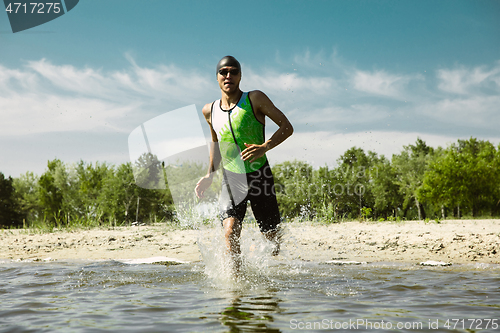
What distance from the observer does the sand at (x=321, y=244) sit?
6590 mm

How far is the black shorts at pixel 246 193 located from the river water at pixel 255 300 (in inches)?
28.7

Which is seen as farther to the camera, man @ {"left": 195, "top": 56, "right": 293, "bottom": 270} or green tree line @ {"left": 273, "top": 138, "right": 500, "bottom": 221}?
green tree line @ {"left": 273, "top": 138, "right": 500, "bottom": 221}

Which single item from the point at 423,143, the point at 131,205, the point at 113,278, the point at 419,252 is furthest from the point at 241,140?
the point at 423,143

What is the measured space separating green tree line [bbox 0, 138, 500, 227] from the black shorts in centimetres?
2652

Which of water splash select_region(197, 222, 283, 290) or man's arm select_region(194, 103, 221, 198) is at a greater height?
man's arm select_region(194, 103, 221, 198)

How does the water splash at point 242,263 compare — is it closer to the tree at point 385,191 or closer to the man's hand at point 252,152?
the man's hand at point 252,152

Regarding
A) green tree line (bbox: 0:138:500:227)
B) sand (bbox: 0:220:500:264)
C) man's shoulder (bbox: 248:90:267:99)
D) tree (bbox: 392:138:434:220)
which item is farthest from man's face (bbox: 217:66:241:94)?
tree (bbox: 392:138:434:220)

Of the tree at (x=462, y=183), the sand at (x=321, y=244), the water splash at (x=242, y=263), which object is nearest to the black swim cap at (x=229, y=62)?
the water splash at (x=242, y=263)

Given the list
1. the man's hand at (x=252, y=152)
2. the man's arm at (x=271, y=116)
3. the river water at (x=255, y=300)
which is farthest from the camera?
the man's arm at (x=271, y=116)

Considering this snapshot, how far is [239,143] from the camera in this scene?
13.1 feet

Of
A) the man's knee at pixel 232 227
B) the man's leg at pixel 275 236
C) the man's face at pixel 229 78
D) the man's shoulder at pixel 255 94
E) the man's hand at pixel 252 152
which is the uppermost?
the man's face at pixel 229 78

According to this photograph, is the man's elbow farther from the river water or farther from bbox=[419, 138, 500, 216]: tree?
bbox=[419, 138, 500, 216]: tree

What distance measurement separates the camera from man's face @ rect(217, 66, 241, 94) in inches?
158

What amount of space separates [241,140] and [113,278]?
245 centimetres
